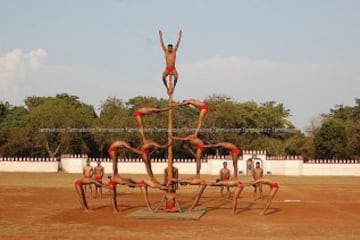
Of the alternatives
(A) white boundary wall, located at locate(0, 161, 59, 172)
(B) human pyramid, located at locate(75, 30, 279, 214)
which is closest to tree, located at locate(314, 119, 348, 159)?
(A) white boundary wall, located at locate(0, 161, 59, 172)

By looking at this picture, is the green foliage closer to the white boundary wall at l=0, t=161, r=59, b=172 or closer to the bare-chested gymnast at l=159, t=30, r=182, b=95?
the white boundary wall at l=0, t=161, r=59, b=172

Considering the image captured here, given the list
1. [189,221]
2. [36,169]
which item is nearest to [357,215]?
[189,221]

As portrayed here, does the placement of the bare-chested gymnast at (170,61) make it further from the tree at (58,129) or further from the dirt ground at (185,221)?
the tree at (58,129)

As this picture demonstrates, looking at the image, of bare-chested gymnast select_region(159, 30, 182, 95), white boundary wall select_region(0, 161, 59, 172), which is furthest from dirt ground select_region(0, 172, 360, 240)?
white boundary wall select_region(0, 161, 59, 172)

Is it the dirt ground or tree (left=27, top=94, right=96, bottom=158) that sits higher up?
tree (left=27, top=94, right=96, bottom=158)

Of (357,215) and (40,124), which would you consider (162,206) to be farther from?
(40,124)

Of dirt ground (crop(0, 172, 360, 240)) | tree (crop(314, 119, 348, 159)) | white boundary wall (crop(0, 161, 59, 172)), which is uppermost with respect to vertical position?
tree (crop(314, 119, 348, 159))

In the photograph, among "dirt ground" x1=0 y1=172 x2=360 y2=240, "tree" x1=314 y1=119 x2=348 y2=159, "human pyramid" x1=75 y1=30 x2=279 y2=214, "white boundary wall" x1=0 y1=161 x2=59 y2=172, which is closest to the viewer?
"dirt ground" x1=0 y1=172 x2=360 y2=240

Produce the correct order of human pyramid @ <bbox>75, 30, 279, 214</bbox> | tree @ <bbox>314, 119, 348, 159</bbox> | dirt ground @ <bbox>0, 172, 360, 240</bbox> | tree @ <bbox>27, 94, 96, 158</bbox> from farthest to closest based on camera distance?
1. tree @ <bbox>27, 94, 96, 158</bbox>
2. tree @ <bbox>314, 119, 348, 159</bbox>
3. human pyramid @ <bbox>75, 30, 279, 214</bbox>
4. dirt ground @ <bbox>0, 172, 360, 240</bbox>

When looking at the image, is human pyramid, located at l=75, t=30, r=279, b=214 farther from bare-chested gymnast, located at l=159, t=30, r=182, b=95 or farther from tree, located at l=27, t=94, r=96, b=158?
tree, located at l=27, t=94, r=96, b=158

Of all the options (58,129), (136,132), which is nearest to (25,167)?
(58,129)

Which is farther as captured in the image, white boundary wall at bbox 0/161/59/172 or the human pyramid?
white boundary wall at bbox 0/161/59/172

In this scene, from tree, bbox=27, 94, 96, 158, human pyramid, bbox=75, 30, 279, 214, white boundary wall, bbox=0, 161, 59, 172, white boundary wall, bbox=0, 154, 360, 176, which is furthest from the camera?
tree, bbox=27, 94, 96, 158

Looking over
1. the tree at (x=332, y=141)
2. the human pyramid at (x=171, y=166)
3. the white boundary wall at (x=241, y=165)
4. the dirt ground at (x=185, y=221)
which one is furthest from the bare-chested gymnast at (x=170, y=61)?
the tree at (x=332, y=141)
